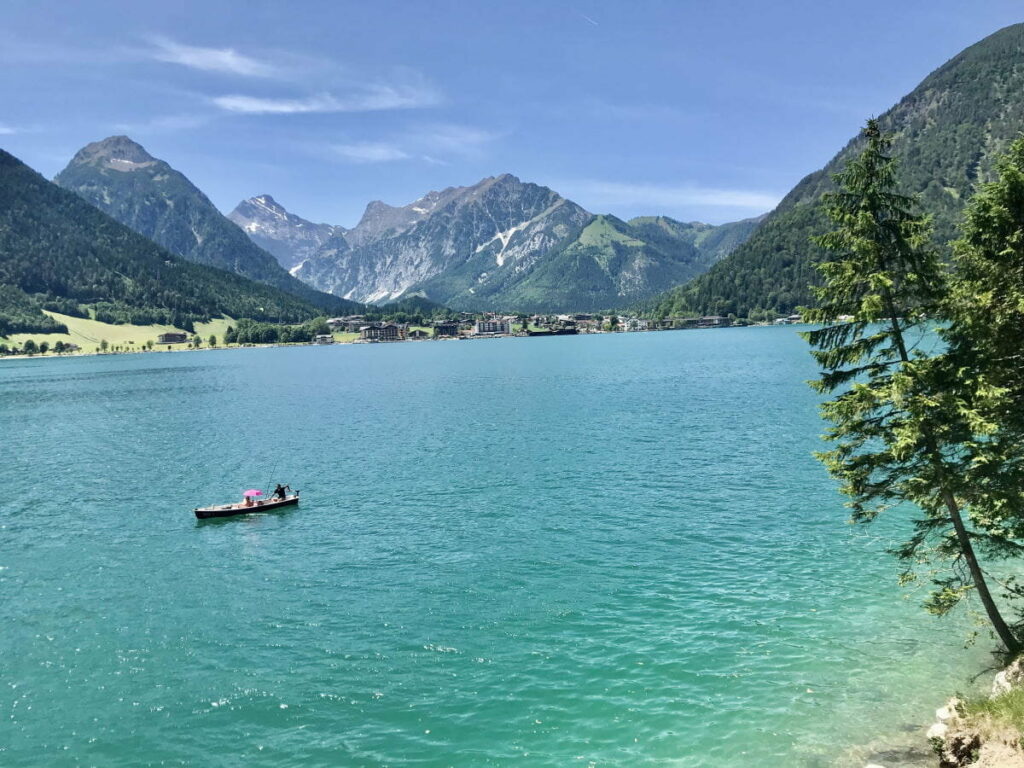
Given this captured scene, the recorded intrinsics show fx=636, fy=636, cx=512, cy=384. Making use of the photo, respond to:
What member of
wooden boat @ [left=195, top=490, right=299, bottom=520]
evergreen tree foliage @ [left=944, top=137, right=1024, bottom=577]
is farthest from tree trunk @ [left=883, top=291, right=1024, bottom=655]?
wooden boat @ [left=195, top=490, right=299, bottom=520]

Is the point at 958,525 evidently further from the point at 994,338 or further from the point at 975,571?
the point at 994,338

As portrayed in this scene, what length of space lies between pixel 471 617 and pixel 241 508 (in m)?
30.6

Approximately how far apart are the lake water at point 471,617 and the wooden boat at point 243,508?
1257 millimetres

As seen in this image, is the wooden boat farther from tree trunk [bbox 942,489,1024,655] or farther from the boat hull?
tree trunk [bbox 942,489,1024,655]

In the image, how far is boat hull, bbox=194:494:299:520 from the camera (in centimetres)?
5434

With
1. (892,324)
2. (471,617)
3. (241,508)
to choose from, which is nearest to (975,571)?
(892,324)

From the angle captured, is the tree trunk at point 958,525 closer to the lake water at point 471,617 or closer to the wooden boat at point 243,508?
the lake water at point 471,617

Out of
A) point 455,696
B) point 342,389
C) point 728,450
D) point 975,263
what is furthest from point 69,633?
point 342,389

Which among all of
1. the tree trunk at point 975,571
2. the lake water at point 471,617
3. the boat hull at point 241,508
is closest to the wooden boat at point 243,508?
the boat hull at point 241,508

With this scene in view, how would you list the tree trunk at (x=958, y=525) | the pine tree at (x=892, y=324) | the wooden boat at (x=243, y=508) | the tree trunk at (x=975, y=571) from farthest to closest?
the wooden boat at (x=243, y=508) < the tree trunk at (x=975, y=571) < the tree trunk at (x=958, y=525) < the pine tree at (x=892, y=324)

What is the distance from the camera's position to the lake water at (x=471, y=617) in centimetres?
2350

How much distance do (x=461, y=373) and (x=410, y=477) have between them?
431 ft

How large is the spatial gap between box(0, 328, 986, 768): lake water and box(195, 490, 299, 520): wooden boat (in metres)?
1.26

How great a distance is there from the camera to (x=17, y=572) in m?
42.7
